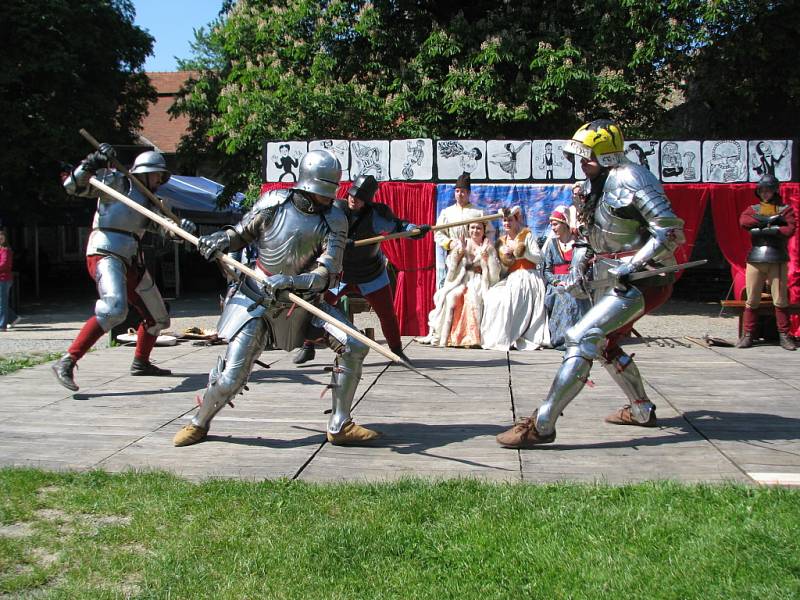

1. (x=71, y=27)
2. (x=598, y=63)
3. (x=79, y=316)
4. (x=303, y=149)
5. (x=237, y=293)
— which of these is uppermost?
(x=71, y=27)

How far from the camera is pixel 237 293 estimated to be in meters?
4.86

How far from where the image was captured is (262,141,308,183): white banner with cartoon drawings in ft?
35.1

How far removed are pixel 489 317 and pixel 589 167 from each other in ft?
15.2

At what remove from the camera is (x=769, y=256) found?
29.6 feet

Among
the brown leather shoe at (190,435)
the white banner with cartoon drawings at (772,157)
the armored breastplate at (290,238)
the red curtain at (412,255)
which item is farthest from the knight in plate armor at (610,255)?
the white banner with cartoon drawings at (772,157)

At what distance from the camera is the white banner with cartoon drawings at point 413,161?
10672 millimetres

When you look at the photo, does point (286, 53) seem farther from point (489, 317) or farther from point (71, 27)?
point (489, 317)

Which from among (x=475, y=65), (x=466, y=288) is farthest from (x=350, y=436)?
(x=475, y=65)

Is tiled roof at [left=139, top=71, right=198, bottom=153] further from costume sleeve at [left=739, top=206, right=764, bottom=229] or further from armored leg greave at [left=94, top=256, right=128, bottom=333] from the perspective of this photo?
armored leg greave at [left=94, top=256, right=128, bottom=333]

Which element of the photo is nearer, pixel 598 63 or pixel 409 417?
pixel 409 417

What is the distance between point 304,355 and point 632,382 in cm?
387

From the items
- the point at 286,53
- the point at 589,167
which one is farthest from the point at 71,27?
the point at 589,167

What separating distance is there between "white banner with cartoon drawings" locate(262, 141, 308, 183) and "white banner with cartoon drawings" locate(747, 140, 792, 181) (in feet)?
19.2

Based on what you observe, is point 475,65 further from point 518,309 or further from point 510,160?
point 518,309
